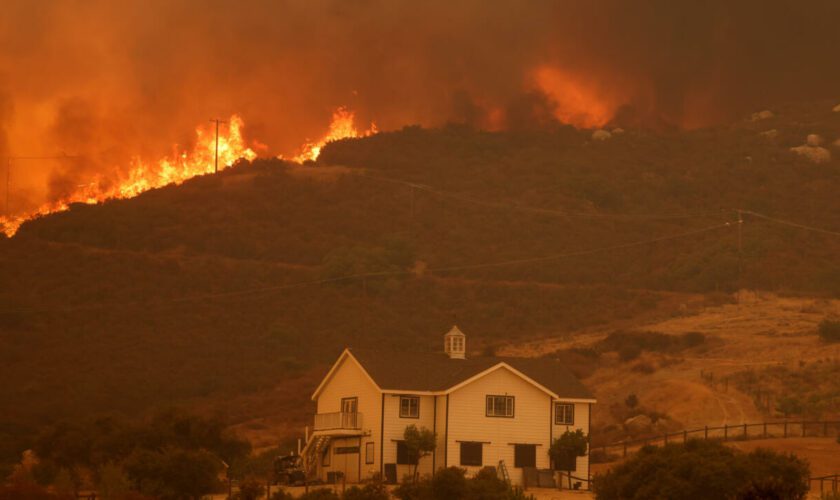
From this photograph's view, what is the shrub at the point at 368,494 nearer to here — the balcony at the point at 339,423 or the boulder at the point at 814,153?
the balcony at the point at 339,423

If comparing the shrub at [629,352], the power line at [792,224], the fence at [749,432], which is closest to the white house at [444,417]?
the fence at [749,432]

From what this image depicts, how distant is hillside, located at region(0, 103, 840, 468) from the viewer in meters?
87.3

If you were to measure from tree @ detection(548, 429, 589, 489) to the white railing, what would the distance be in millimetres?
7325

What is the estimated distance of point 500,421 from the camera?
5541 cm

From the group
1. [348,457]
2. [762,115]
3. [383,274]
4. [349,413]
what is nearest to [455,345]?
[349,413]

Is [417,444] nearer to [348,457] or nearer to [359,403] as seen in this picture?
[348,457]

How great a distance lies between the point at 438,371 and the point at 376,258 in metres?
53.6

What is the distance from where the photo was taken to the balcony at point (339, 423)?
55.3 m

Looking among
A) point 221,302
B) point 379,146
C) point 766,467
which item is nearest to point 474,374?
point 766,467

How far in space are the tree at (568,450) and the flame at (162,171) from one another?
69460 mm

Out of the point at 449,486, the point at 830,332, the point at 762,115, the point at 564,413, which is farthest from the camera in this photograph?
the point at 762,115

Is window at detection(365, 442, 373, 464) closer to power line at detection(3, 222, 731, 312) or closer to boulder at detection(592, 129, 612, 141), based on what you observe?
power line at detection(3, 222, 731, 312)

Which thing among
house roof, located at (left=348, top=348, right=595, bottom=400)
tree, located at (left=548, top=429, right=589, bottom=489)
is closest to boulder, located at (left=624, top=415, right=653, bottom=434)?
house roof, located at (left=348, top=348, right=595, bottom=400)

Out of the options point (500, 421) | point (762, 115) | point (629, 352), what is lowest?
point (500, 421)
